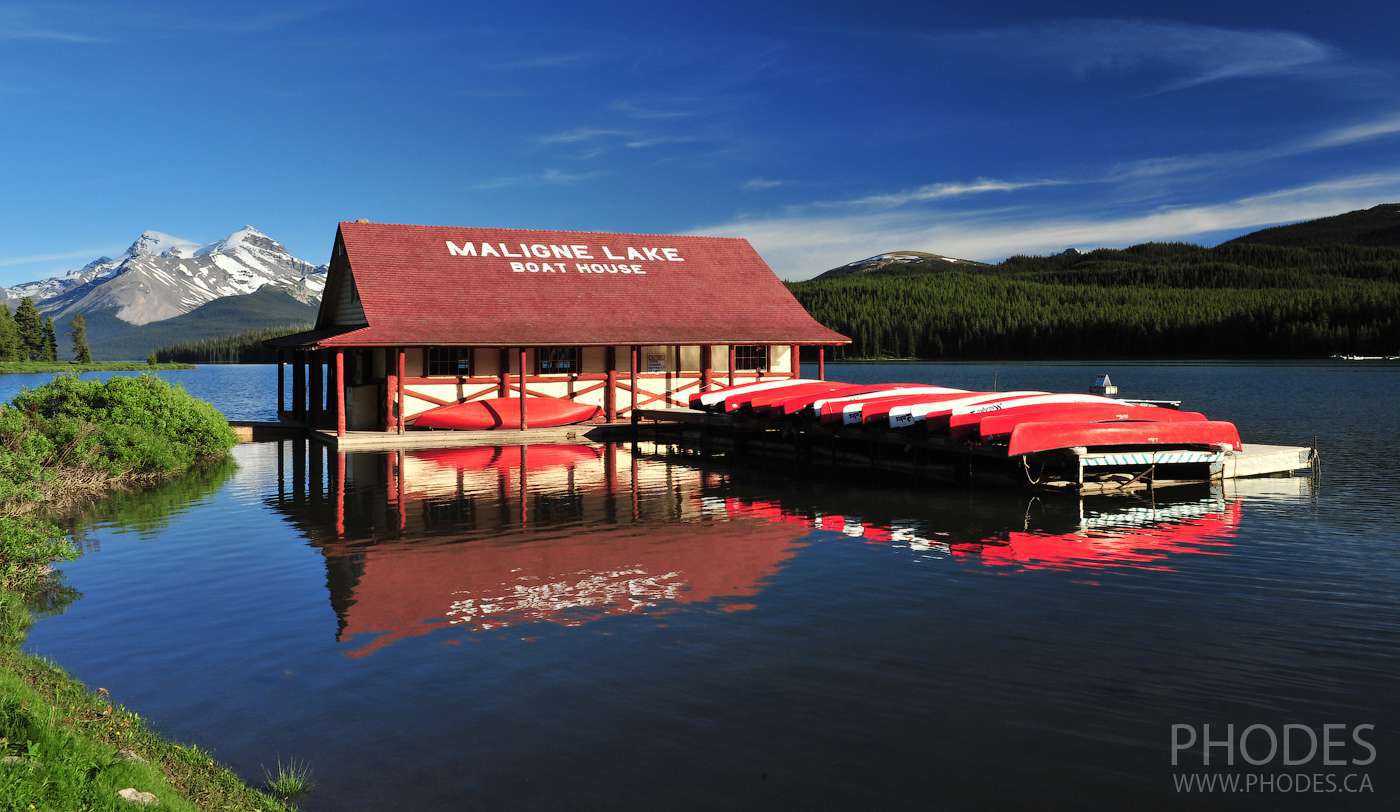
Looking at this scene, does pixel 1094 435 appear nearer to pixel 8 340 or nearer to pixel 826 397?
pixel 826 397

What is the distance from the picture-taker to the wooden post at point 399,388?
2936 centimetres

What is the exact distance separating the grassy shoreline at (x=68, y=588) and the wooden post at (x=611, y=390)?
11.4 metres

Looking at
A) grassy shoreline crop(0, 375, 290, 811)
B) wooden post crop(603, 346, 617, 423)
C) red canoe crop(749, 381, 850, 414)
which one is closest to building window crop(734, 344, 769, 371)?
wooden post crop(603, 346, 617, 423)

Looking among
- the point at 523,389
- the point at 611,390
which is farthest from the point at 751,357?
the point at 523,389

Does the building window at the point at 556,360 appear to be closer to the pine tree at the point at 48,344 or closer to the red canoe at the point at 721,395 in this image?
the red canoe at the point at 721,395

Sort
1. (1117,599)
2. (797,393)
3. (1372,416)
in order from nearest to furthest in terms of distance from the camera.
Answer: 1. (1117,599)
2. (797,393)
3. (1372,416)

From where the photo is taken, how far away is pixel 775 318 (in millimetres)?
35875

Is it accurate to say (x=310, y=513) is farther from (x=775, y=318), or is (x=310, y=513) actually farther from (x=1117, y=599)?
(x=775, y=318)

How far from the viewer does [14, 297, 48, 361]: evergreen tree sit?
134 metres

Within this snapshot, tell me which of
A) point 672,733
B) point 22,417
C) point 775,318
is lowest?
point 672,733

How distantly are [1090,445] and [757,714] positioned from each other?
531 inches

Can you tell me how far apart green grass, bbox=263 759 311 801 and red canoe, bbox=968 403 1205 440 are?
1533 cm

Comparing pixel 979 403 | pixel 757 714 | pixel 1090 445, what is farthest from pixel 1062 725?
pixel 979 403

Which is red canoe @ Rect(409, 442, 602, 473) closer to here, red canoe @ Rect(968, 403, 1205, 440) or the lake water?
the lake water
